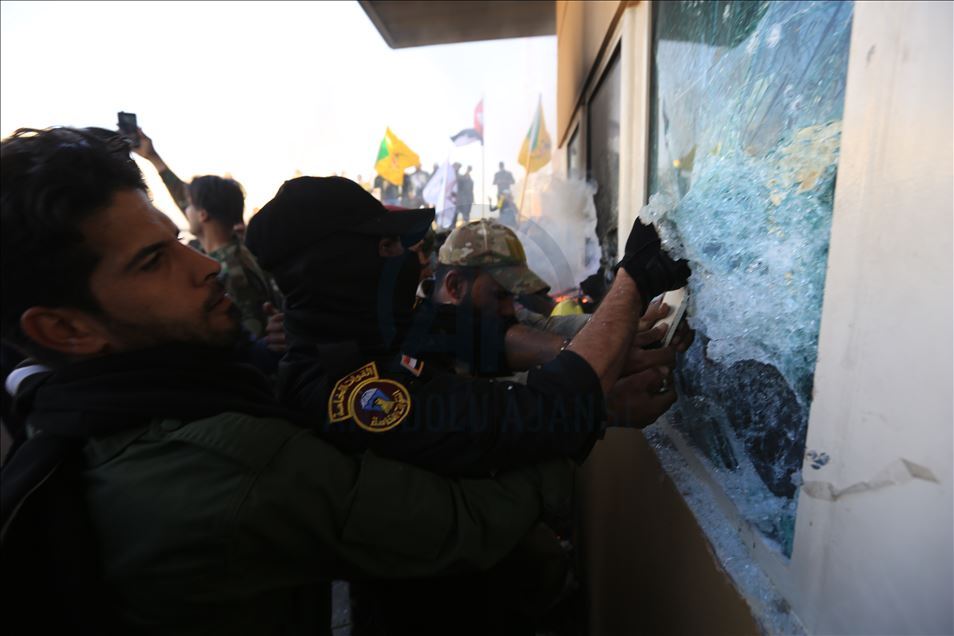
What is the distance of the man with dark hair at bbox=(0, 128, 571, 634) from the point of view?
29.5 inches

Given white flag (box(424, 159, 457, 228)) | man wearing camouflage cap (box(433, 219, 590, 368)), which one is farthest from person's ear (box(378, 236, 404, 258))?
white flag (box(424, 159, 457, 228))

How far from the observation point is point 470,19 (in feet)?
19.6

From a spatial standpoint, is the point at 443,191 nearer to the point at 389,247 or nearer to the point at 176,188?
the point at 176,188

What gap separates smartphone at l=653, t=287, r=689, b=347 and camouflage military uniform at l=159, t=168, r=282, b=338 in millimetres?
2317

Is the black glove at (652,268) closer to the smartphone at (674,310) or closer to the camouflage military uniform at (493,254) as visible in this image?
the smartphone at (674,310)

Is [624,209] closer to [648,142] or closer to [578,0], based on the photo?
[648,142]

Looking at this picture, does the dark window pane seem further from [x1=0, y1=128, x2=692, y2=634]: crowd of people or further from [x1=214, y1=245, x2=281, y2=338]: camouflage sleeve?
[x1=214, y1=245, x2=281, y2=338]: camouflage sleeve

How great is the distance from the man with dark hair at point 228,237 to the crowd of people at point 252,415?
1.86 metres

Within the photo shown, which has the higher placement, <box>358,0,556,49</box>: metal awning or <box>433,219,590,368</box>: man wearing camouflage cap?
<box>358,0,556,49</box>: metal awning

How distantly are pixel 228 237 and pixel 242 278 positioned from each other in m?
0.31

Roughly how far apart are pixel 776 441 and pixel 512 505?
0.48 metres

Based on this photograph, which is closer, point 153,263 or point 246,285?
point 153,263

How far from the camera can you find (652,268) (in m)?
1.01

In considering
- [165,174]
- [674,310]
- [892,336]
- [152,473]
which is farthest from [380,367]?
[165,174]
